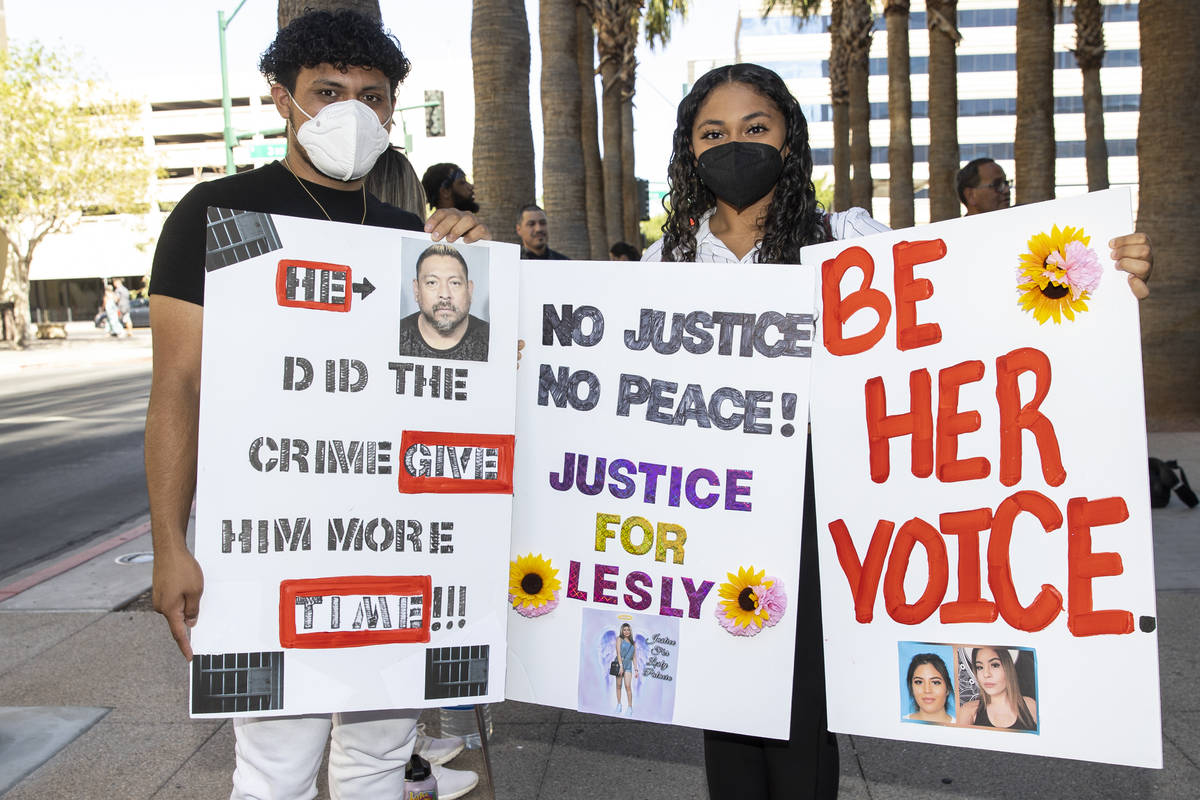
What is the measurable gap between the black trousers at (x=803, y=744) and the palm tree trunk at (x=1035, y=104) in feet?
37.7

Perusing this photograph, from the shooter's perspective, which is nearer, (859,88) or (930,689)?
(930,689)

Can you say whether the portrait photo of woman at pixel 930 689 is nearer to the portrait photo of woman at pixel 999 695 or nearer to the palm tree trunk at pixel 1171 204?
the portrait photo of woman at pixel 999 695

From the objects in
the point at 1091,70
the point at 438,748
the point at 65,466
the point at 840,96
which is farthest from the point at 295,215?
the point at 840,96

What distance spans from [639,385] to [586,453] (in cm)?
21

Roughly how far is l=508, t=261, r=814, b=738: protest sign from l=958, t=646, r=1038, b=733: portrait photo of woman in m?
0.40

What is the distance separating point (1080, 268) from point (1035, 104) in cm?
1188

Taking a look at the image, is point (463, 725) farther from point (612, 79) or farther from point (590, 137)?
point (612, 79)

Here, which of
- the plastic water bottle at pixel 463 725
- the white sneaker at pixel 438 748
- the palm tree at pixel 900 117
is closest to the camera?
the white sneaker at pixel 438 748

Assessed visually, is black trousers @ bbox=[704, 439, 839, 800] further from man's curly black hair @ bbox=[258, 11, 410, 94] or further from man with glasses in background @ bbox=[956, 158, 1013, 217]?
man with glasses in background @ bbox=[956, 158, 1013, 217]

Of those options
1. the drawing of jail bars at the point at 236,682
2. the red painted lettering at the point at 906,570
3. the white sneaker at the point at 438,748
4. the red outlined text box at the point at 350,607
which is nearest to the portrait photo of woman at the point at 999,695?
the red painted lettering at the point at 906,570

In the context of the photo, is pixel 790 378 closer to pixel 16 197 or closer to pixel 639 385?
pixel 639 385

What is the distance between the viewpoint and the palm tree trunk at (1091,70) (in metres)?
22.2

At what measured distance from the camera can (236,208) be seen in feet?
8.04

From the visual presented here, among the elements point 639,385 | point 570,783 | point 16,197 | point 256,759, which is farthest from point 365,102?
point 16,197
